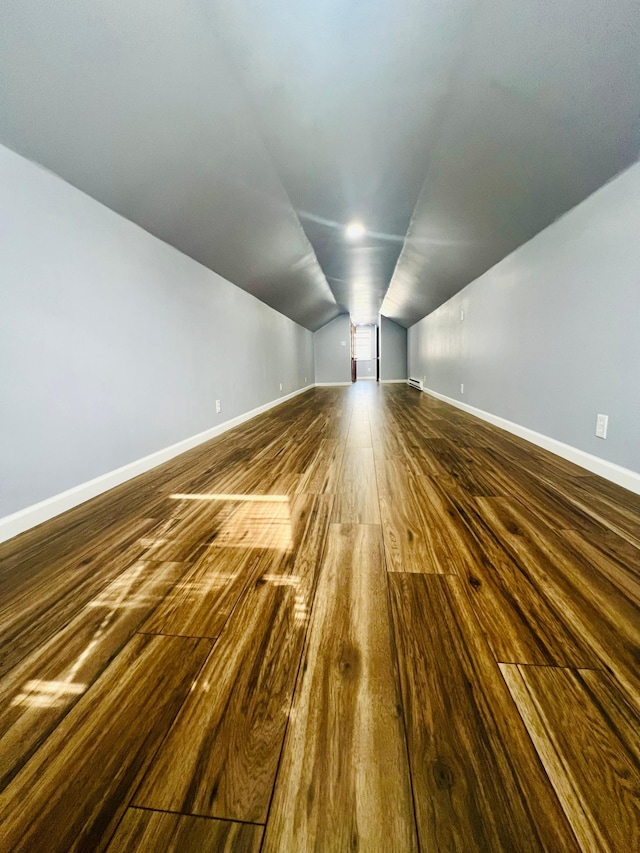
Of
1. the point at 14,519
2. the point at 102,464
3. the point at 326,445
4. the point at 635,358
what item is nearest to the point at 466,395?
the point at 326,445

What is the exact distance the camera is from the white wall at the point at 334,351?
9945mm

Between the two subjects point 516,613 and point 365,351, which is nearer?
point 516,613

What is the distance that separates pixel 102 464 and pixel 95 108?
1581 millimetres

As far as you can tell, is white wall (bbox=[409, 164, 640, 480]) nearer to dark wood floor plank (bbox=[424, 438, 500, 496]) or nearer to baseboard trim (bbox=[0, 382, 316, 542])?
dark wood floor plank (bbox=[424, 438, 500, 496])

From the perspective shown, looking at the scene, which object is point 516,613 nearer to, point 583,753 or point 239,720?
point 583,753

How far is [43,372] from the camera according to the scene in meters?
1.54

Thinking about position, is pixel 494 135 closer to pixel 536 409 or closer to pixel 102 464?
pixel 536 409

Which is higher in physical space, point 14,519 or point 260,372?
point 260,372

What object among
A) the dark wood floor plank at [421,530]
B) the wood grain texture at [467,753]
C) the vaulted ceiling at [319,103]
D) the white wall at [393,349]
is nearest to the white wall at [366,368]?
the white wall at [393,349]

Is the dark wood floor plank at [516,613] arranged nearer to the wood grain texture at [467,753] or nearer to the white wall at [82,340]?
the wood grain texture at [467,753]

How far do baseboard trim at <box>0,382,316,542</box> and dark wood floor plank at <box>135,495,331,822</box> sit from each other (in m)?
1.10

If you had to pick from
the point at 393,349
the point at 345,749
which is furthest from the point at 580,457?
the point at 393,349

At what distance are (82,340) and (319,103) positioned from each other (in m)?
1.73

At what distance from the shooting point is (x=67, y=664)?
77 cm
